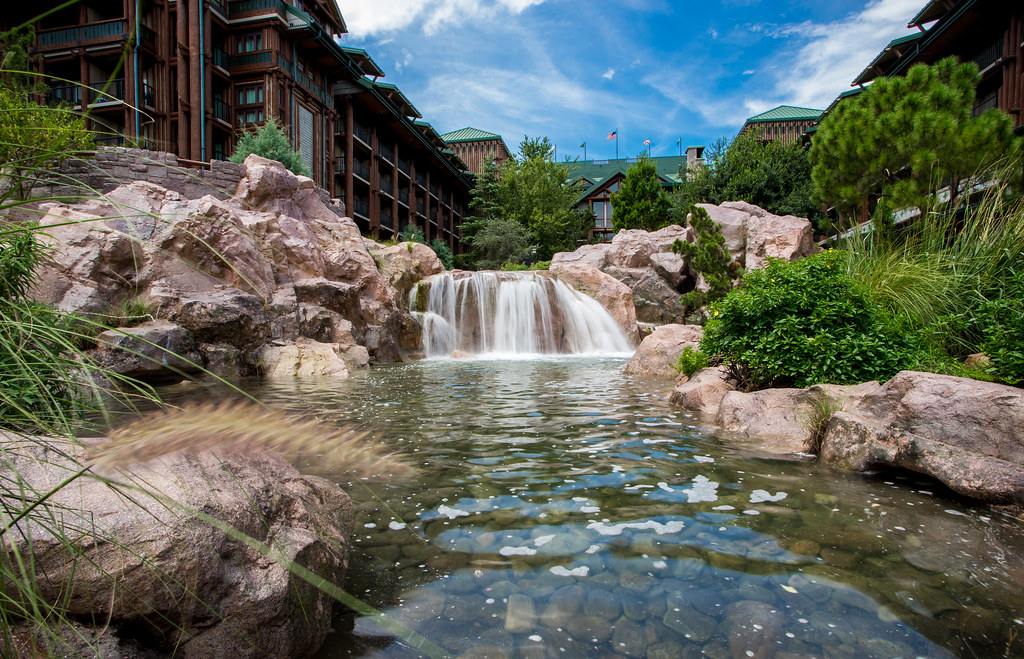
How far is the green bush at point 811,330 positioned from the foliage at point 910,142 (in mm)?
3619

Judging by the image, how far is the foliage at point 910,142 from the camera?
376 inches

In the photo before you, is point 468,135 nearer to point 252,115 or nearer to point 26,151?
point 252,115

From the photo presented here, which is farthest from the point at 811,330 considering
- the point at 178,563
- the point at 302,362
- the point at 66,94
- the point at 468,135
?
the point at 468,135

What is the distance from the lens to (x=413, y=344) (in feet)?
55.9

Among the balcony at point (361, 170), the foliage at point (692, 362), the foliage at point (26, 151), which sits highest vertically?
the balcony at point (361, 170)

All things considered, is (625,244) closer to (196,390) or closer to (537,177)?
(537,177)

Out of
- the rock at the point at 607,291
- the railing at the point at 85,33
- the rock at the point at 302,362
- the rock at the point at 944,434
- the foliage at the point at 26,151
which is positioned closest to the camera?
the foliage at the point at 26,151

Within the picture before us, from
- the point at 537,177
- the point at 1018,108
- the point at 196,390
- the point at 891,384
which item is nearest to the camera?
the point at 891,384

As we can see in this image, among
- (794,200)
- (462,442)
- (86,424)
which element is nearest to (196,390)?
(462,442)

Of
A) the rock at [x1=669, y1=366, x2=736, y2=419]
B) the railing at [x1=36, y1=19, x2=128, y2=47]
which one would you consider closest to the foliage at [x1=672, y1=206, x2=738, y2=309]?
the rock at [x1=669, y1=366, x2=736, y2=419]

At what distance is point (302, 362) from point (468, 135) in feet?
155

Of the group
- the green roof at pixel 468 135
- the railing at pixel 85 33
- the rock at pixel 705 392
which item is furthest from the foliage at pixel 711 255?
the green roof at pixel 468 135

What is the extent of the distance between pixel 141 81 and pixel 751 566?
2644 centimetres

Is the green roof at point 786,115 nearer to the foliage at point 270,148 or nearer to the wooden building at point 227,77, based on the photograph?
the wooden building at point 227,77
